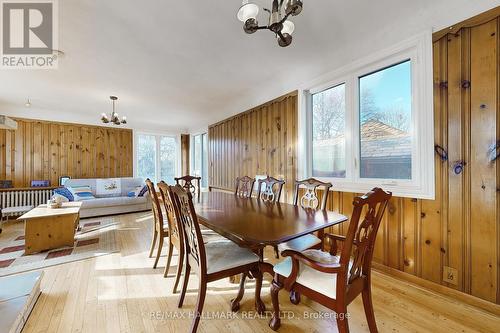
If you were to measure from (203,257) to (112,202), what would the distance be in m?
4.46

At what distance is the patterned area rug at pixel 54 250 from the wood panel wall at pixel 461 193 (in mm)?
3514

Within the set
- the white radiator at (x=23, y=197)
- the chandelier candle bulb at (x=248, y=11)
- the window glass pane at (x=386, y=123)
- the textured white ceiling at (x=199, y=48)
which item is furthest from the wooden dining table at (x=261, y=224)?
the white radiator at (x=23, y=197)

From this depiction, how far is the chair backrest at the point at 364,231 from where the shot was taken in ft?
3.37

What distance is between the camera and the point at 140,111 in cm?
532

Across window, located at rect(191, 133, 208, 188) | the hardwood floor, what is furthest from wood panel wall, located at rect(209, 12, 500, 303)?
window, located at rect(191, 133, 208, 188)

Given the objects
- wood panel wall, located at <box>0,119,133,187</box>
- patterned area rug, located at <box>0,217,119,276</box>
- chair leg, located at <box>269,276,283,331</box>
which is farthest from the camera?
wood panel wall, located at <box>0,119,133,187</box>

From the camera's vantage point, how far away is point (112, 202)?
4.86 m

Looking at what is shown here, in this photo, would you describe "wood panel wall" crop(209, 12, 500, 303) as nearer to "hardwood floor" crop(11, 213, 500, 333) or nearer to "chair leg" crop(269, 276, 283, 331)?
Result: "hardwood floor" crop(11, 213, 500, 333)

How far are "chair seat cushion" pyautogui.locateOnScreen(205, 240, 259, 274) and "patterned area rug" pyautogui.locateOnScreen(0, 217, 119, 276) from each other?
2.01 meters

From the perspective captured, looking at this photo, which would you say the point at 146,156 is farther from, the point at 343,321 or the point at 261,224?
the point at 343,321

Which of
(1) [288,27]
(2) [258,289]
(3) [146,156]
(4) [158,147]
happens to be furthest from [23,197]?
(1) [288,27]

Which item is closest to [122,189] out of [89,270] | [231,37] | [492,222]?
[89,270]

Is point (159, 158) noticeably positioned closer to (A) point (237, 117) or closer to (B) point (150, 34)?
(A) point (237, 117)

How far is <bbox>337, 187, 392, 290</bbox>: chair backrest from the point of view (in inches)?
40.5
